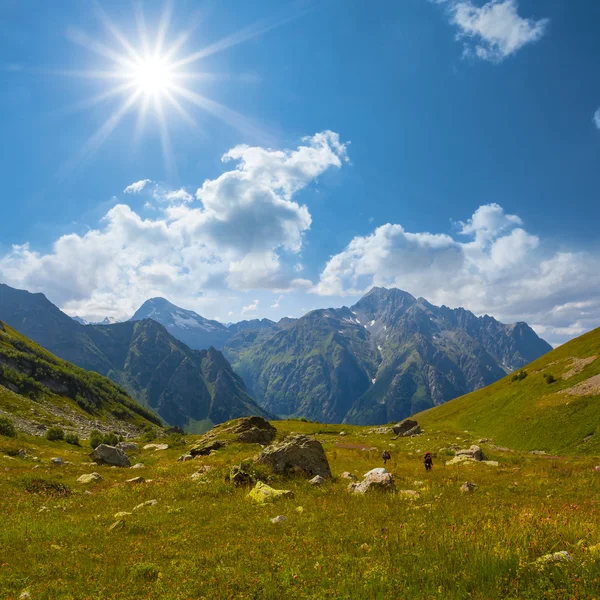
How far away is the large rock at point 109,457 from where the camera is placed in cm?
3503

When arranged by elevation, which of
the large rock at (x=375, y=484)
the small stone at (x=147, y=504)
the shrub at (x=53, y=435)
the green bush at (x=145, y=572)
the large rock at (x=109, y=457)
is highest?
the shrub at (x=53, y=435)

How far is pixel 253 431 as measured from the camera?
4497cm

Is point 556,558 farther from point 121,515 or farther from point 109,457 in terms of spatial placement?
point 109,457

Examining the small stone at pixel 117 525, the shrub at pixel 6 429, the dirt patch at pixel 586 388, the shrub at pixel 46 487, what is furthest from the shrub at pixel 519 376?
the shrub at pixel 6 429

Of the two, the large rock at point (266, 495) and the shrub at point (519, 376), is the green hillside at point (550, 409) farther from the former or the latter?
the large rock at point (266, 495)

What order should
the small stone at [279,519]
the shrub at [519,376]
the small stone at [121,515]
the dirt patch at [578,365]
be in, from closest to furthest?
the small stone at [279,519], the small stone at [121,515], the dirt patch at [578,365], the shrub at [519,376]

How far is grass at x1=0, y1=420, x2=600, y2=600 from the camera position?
295 inches

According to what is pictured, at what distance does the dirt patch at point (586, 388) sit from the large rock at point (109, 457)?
60.3 meters

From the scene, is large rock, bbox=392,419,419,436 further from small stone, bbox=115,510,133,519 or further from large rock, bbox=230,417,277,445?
small stone, bbox=115,510,133,519

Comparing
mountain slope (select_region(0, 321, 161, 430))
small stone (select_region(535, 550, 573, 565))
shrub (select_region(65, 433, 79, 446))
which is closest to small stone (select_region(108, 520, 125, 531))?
small stone (select_region(535, 550, 573, 565))

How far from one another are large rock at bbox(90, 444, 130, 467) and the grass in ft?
51.9

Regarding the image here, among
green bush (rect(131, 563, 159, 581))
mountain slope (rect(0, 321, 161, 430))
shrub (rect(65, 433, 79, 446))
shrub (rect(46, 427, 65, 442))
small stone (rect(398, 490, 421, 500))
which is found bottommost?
small stone (rect(398, 490, 421, 500))

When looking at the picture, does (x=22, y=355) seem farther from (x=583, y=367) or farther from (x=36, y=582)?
(x=583, y=367)

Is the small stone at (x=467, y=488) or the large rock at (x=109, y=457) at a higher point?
the large rock at (x=109, y=457)
